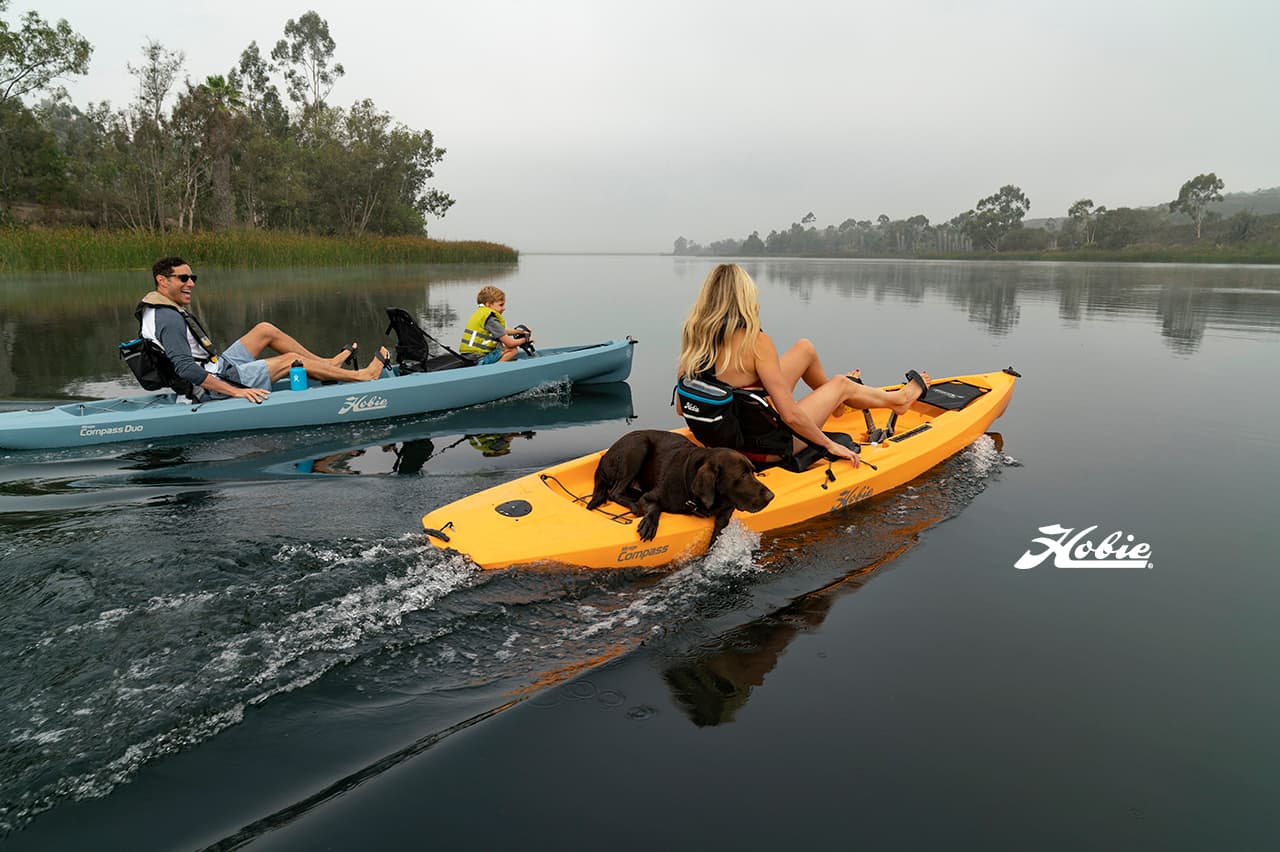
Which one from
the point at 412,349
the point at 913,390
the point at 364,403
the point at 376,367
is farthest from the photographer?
the point at 412,349

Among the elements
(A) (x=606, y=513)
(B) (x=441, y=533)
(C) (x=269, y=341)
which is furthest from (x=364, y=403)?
(A) (x=606, y=513)

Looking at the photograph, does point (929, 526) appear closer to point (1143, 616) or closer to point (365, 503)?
point (1143, 616)

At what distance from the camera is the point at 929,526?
538 cm

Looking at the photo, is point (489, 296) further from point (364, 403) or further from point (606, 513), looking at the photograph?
point (606, 513)

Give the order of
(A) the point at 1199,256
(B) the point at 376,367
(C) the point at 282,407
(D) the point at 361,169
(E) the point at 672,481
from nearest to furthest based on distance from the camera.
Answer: (E) the point at 672,481
(C) the point at 282,407
(B) the point at 376,367
(D) the point at 361,169
(A) the point at 1199,256

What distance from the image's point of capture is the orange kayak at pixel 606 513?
4145 millimetres

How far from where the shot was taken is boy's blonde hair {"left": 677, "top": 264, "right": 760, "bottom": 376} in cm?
462

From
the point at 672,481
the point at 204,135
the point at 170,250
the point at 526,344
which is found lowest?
the point at 672,481

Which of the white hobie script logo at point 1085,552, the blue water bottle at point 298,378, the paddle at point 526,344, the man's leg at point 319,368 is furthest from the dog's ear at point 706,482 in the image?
the paddle at point 526,344

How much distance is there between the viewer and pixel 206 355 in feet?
25.0

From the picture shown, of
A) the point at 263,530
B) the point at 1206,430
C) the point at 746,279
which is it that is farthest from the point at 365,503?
the point at 1206,430

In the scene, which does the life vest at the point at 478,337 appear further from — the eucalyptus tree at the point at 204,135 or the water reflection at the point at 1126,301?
the eucalyptus tree at the point at 204,135

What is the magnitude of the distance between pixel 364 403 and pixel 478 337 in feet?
6.60

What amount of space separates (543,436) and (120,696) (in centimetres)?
539
